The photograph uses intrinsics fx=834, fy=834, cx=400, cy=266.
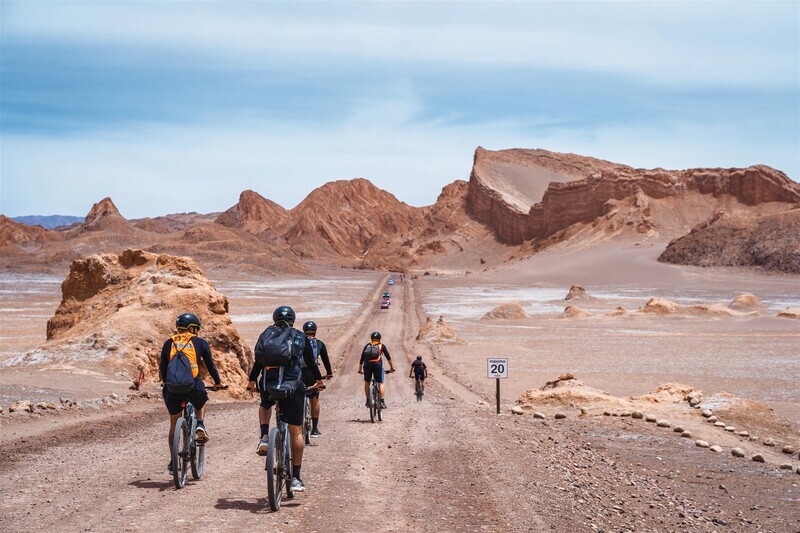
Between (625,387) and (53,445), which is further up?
(53,445)

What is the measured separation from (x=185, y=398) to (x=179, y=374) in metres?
0.32

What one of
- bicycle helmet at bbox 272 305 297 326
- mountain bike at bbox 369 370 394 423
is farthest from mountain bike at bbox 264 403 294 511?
mountain bike at bbox 369 370 394 423

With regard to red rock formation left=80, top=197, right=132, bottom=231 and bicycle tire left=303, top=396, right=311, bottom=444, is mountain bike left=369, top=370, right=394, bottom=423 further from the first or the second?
red rock formation left=80, top=197, right=132, bottom=231

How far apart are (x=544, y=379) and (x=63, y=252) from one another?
142 m

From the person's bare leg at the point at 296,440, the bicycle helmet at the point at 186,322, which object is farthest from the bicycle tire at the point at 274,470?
the bicycle helmet at the point at 186,322

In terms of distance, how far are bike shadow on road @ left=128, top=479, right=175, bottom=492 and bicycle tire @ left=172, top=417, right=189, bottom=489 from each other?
0.13 m

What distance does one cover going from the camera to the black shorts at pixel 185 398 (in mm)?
8431

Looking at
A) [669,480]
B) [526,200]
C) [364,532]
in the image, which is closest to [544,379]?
→ [669,480]

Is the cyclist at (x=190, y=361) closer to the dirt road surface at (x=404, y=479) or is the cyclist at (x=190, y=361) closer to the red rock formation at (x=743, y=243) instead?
the dirt road surface at (x=404, y=479)

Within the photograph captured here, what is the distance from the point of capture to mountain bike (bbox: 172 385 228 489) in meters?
8.12

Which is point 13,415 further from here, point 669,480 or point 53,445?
point 669,480

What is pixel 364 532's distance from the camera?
23.0ft

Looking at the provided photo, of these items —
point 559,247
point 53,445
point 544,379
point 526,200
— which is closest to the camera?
point 53,445

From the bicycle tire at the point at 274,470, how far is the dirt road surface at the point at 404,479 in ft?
0.51
